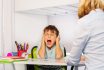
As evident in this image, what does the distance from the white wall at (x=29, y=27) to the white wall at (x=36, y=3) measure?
0.10m

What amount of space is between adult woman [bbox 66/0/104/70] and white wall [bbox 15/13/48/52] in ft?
3.33

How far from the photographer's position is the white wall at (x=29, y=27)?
2.10m

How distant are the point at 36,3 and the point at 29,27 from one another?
0.35 m

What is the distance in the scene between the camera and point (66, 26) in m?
2.21

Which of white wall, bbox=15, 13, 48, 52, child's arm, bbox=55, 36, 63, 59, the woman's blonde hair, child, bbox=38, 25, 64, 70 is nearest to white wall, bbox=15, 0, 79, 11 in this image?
white wall, bbox=15, 13, 48, 52

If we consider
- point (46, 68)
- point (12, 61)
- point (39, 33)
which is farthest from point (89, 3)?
point (39, 33)

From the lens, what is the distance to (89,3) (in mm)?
1168

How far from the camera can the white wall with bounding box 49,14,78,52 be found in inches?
85.4

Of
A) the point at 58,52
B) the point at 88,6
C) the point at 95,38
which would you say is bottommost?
the point at 58,52

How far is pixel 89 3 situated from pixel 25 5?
924mm

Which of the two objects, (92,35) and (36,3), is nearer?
(92,35)

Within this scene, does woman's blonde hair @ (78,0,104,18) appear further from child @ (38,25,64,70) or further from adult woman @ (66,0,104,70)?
child @ (38,25,64,70)

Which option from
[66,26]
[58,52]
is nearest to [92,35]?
[58,52]

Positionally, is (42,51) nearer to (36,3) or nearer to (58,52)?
(58,52)
